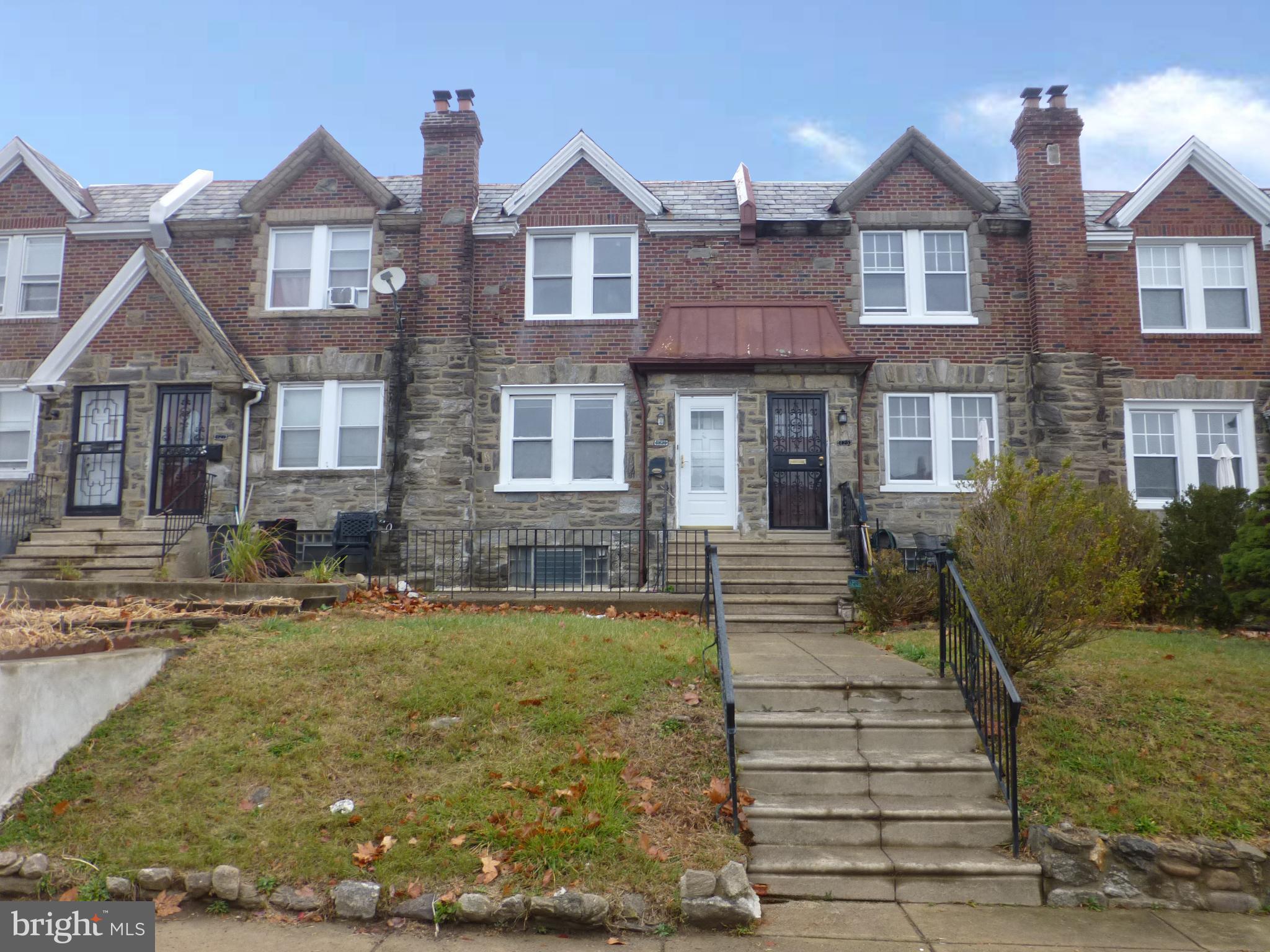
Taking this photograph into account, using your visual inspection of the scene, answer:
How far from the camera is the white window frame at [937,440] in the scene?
15133mm

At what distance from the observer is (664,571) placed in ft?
43.5

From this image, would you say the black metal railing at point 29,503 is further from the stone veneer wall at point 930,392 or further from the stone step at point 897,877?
the stone step at point 897,877

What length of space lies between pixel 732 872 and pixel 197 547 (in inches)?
410

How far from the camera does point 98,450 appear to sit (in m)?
15.5

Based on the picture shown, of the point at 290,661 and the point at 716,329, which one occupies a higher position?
the point at 716,329

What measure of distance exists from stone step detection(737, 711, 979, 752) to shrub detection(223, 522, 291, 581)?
7.45 metres

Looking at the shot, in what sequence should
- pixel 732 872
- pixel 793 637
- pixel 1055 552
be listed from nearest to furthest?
pixel 732 872
pixel 1055 552
pixel 793 637

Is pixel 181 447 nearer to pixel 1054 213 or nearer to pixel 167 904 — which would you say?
pixel 167 904

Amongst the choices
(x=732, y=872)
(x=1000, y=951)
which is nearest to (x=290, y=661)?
(x=732, y=872)

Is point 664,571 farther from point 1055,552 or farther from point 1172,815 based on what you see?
point 1172,815

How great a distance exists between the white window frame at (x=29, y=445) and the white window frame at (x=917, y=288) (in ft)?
47.8

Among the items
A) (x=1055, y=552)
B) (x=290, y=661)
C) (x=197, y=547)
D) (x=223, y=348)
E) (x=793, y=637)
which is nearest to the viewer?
(x=1055, y=552)

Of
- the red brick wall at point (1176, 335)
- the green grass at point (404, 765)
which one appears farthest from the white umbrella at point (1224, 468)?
the green grass at point (404, 765)

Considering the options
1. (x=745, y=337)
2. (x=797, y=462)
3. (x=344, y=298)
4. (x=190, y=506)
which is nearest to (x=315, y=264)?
(x=344, y=298)
